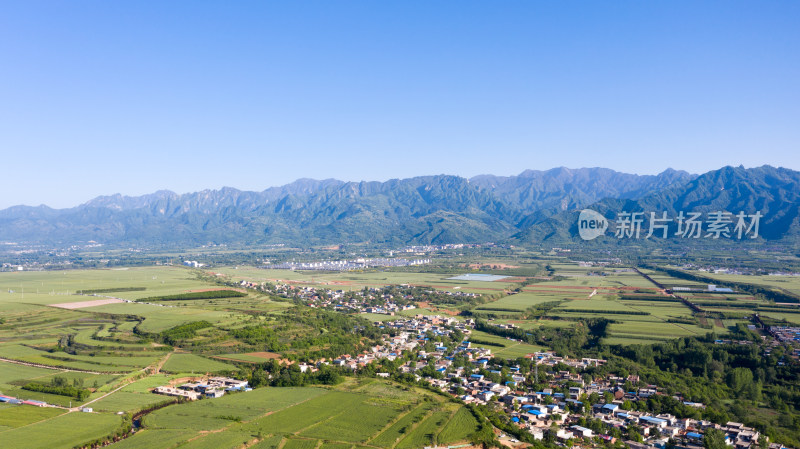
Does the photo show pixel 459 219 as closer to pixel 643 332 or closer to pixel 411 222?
pixel 411 222

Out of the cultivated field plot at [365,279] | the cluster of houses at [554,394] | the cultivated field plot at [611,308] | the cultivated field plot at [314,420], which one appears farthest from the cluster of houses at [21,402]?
the cultivated field plot at [365,279]

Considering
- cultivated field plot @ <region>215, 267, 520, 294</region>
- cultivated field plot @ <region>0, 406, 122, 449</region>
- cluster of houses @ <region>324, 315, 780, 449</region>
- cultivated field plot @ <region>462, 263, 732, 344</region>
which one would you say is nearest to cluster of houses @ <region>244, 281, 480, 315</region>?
cultivated field plot @ <region>215, 267, 520, 294</region>

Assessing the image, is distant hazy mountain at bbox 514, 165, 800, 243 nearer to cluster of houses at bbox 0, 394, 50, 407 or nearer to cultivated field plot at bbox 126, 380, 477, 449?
cultivated field plot at bbox 126, 380, 477, 449

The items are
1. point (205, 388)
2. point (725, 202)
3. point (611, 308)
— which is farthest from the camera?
point (725, 202)

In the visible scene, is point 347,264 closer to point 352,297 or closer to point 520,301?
point 352,297

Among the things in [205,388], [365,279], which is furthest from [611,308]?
[365,279]

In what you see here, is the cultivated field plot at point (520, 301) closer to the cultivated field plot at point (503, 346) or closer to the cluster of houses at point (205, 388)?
the cultivated field plot at point (503, 346)
